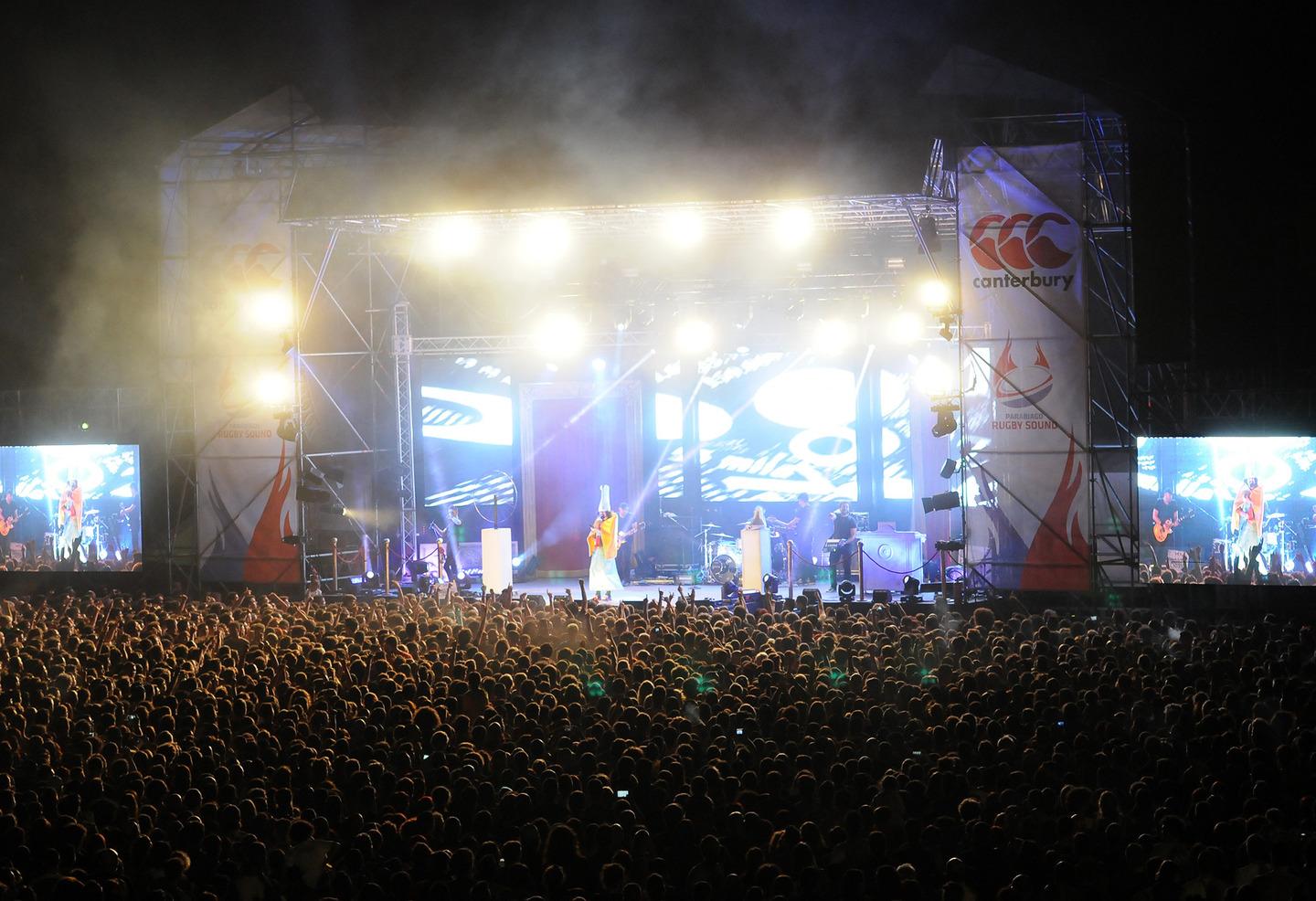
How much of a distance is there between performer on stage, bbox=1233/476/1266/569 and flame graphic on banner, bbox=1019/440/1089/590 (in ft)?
18.8

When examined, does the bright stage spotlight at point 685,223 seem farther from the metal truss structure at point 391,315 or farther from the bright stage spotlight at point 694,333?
the bright stage spotlight at point 694,333

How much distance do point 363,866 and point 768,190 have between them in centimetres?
1098

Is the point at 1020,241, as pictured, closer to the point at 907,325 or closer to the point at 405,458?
the point at 907,325

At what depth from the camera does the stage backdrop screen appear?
19047 millimetres

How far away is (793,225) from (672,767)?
11.5 meters

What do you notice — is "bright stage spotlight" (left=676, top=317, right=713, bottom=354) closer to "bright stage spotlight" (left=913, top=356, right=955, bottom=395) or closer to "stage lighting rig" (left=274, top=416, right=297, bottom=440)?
"bright stage spotlight" (left=913, top=356, right=955, bottom=395)

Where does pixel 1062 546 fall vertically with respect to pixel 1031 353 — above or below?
below

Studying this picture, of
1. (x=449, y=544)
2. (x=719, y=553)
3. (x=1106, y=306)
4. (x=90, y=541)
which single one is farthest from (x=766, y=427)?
(x=90, y=541)

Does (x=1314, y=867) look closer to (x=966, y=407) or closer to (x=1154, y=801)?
(x=1154, y=801)

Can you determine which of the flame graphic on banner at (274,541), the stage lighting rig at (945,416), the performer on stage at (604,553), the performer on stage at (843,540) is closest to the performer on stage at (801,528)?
the performer on stage at (843,540)

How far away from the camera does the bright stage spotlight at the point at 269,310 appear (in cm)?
1734

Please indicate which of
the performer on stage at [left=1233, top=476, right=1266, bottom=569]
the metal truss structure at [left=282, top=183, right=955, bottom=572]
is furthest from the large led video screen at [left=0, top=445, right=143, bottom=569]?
the performer on stage at [left=1233, top=476, right=1266, bottom=569]

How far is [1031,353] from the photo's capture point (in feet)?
50.8

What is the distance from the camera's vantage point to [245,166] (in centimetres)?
1773
